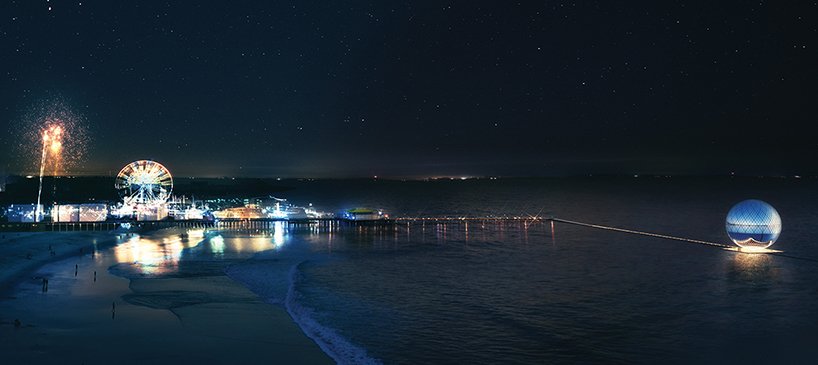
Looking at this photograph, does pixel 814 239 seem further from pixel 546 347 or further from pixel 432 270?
pixel 546 347

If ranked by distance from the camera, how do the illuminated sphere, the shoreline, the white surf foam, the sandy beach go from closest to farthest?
the sandy beach
the white surf foam
the shoreline
the illuminated sphere

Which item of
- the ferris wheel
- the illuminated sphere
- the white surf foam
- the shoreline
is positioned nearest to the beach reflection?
the shoreline

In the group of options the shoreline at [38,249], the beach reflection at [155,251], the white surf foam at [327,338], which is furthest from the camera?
the beach reflection at [155,251]

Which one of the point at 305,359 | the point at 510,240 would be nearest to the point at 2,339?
the point at 305,359

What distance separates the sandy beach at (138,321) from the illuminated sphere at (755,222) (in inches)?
1428

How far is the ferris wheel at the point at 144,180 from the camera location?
85938 mm

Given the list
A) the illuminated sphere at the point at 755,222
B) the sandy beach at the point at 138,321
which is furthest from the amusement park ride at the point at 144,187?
the illuminated sphere at the point at 755,222

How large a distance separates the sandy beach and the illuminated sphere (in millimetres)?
36275

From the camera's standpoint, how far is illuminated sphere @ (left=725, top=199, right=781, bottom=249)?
152ft

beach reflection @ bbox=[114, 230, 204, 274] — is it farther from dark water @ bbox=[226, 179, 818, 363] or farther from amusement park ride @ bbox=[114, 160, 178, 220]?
amusement park ride @ bbox=[114, 160, 178, 220]

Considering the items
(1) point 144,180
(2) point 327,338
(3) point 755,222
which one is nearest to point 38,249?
(2) point 327,338

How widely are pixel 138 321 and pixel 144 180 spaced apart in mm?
69932

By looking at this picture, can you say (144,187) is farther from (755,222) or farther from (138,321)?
(755,222)

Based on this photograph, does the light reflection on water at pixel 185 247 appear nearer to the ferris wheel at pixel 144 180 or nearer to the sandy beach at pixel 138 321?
the sandy beach at pixel 138 321
